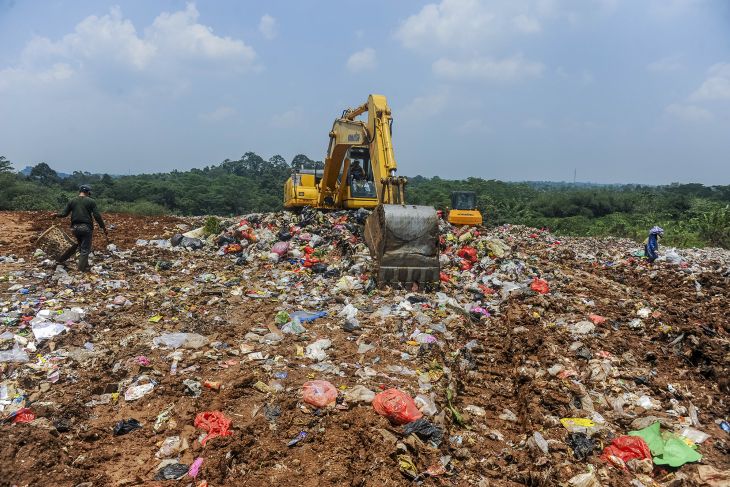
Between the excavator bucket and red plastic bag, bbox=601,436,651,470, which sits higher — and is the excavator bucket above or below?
above

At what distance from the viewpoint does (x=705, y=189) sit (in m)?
49.5

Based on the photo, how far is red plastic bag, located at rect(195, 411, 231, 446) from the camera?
3064 mm

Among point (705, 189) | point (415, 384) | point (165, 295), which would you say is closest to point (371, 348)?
point (415, 384)

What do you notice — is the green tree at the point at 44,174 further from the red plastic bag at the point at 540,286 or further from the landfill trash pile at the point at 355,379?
the red plastic bag at the point at 540,286

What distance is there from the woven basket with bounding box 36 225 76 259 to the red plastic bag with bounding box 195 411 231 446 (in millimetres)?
5245

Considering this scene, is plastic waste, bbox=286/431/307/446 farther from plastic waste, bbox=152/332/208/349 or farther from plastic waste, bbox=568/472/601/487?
plastic waste, bbox=152/332/208/349

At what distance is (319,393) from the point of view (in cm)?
349

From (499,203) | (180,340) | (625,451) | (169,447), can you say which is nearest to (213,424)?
(169,447)

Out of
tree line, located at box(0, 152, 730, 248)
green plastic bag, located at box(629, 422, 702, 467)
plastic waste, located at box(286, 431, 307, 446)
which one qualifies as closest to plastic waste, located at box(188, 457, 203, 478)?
plastic waste, located at box(286, 431, 307, 446)

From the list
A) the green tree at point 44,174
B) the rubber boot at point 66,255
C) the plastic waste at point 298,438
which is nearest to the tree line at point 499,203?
the green tree at point 44,174

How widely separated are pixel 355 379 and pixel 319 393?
1.68 ft

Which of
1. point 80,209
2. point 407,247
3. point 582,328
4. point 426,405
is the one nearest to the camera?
point 426,405

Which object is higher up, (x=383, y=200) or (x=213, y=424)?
(x=383, y=200)

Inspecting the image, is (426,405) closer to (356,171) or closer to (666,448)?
(666,448)
